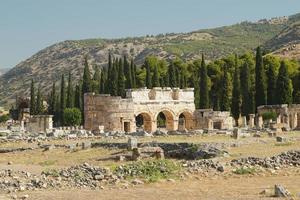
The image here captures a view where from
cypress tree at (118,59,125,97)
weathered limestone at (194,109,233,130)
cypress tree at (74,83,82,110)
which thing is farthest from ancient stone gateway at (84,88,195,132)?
cypress tree at (74,83,82,110)

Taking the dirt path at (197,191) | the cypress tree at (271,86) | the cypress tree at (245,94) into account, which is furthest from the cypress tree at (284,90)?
the dirt path at (197,191)

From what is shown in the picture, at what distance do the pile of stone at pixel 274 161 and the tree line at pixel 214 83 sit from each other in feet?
121

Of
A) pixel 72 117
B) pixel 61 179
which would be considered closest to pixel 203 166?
pixel 61 179

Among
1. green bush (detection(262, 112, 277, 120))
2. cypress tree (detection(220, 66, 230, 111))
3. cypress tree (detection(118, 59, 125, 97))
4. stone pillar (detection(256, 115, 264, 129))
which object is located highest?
cypress tree (detection(118, 59, 125, 97))

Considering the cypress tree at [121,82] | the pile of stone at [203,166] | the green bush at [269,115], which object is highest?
the cypress tree at [121,82]

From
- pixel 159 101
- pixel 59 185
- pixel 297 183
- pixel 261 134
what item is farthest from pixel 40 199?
pixel 159 101

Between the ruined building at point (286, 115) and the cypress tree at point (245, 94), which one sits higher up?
the cypress tree at point (245, 94)

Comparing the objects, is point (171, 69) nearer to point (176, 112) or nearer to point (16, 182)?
point (176, 112)

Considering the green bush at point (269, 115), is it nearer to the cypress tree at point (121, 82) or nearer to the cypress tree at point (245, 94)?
the cypress tree at point (245, 94)

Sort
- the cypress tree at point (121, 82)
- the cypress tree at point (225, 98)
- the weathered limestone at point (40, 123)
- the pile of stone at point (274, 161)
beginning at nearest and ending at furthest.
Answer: the pile of stone at point (274, 161) < the weathered limestone at point (40, 123) < the cypress tree at point (225, 98) < the cypress tree at point (121, 82)

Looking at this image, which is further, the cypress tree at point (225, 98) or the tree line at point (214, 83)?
the cypress tree at point (225, 98)

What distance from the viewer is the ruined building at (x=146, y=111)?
4959 cm

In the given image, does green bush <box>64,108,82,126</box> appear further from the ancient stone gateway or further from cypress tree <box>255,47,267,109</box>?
cypress tree <box>255,47,267,109</box>

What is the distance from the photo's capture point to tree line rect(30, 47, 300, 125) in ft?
208
